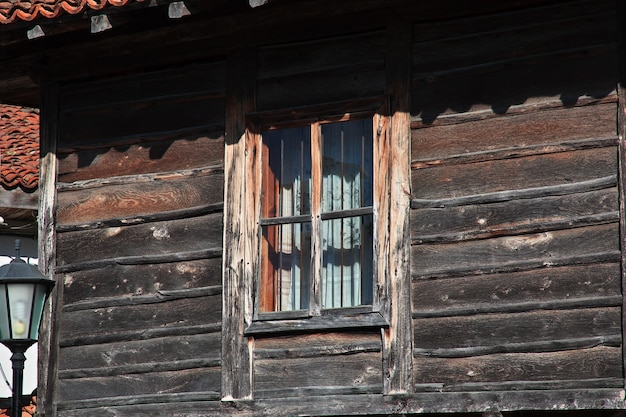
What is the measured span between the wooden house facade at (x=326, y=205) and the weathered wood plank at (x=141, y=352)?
0.05 ft

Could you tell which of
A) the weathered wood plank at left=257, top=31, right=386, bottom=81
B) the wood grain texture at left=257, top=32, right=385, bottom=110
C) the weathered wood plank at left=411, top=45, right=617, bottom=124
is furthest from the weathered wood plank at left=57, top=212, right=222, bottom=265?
the weathered wood plank at left=411, top=45, right=617, bottom=124

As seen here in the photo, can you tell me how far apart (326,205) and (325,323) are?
824 mm

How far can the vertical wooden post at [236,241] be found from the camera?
8203 millimetres

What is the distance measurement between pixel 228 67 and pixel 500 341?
9.03 feet

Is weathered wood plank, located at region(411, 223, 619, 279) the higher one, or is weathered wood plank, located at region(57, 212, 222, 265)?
weathered wood plank, located at region(57, 212, 222, 265)

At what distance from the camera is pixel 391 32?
8.13 metres

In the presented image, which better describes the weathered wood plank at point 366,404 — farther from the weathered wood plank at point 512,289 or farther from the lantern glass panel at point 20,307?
the lantern glass panel at point 20,307

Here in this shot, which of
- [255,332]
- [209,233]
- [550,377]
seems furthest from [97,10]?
[550,377]

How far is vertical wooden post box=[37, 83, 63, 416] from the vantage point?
350 inches

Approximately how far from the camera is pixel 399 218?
25.9ft

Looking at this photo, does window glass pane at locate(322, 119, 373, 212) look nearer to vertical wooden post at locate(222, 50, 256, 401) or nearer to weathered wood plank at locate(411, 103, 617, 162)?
weathered wood plank at locate(411, 103, 617, 162)

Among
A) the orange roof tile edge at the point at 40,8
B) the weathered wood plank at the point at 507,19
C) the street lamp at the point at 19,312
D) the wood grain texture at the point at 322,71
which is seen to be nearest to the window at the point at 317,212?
the wood grain texture at the point at 322,71

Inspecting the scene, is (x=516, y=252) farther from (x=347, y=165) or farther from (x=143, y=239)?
(x=143, y=239)

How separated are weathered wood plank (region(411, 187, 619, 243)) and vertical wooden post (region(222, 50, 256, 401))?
122 centimetres
